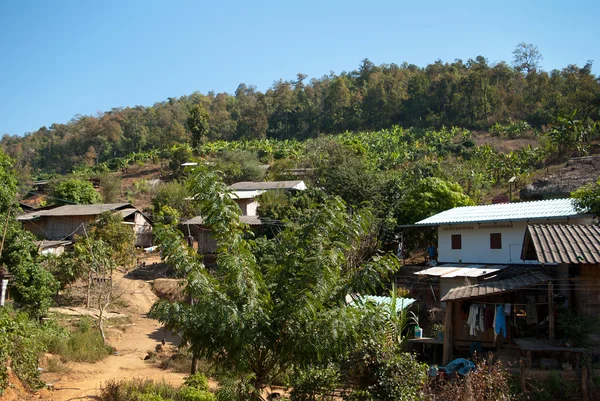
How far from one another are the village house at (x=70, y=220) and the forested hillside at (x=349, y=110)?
22335 millimetres

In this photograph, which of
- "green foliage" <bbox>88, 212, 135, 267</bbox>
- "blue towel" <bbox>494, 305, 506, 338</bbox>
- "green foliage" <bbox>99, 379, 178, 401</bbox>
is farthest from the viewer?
"green foliage" <bbox>88, 212, 135, 267</bbox>

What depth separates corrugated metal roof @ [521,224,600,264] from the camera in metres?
12.9

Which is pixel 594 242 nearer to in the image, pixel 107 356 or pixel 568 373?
pixel 568 373

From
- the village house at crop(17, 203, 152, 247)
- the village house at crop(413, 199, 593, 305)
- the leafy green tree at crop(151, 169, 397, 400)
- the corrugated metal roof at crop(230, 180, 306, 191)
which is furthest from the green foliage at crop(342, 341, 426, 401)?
the village house at crop(17, 203, 152, 247)

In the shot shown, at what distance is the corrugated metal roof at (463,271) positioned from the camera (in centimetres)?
2019

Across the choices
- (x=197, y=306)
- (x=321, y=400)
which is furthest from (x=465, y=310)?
(x=197, y=306)

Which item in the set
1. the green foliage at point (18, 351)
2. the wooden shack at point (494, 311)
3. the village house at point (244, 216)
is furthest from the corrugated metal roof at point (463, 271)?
the green foliage at point (18, 351)

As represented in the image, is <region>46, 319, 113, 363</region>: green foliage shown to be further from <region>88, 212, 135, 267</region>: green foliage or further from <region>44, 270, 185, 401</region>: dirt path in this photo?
<region>88, 212, 135, 267</region>: green foliage

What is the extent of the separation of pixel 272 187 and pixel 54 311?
18091 millimetres

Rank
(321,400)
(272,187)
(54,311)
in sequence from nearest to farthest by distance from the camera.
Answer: (321,400) < (54,311) < (272,187)

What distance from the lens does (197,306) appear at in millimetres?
7984

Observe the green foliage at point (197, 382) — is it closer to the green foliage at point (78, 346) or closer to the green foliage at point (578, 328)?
the green foliage at point (78, 346)

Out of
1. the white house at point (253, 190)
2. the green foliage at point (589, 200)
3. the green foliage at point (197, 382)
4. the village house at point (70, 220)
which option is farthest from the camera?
the white house at point (253, 190)

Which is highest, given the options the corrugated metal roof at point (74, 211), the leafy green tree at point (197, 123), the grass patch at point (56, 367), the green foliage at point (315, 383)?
the leafy green tree at point (197, 123)
